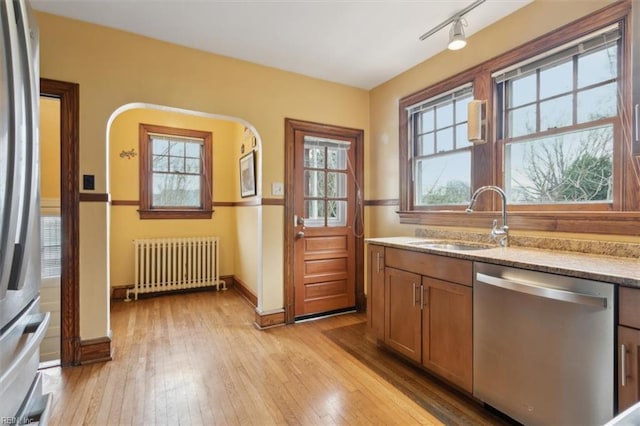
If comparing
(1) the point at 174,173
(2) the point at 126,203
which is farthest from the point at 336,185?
(2) the point at 126,203

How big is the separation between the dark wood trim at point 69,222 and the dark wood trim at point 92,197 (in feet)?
0.14

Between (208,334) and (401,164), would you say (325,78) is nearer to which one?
(401,164)

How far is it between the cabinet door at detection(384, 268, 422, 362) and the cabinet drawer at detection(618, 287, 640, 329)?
3.42 ft

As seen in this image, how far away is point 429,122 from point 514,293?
195 cm

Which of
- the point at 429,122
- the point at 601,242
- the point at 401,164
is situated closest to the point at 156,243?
the point at 401,164

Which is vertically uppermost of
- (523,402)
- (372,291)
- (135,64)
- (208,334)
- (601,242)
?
(135,64)

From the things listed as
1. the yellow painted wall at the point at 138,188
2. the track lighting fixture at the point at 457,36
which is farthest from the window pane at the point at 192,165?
the track lighting fixture at the point at 457,36

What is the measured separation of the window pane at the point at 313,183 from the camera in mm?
3262

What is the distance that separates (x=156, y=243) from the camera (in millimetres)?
3900

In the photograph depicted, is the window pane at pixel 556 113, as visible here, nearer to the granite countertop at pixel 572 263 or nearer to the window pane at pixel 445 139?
the window pane at pixel 445 139

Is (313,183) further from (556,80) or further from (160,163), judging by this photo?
(160,163)

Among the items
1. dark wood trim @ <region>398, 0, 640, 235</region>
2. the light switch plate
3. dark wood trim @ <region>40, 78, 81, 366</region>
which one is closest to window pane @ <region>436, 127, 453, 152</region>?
dark wood trim @ <region>398, 0, 640, 235</region>

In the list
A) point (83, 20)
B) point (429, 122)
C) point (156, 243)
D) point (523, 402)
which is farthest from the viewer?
point (156, 243)

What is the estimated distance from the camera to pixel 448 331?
6.25 feet
